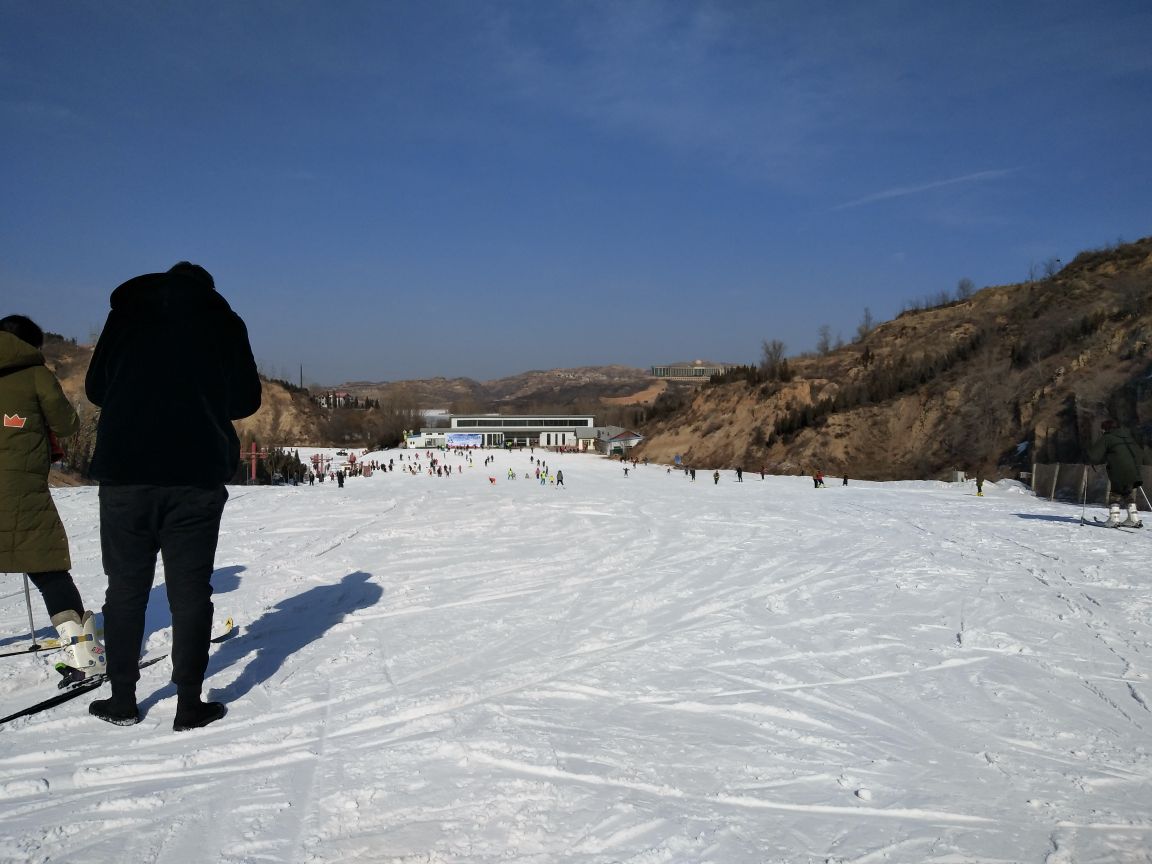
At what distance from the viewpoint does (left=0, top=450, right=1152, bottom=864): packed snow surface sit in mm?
2467

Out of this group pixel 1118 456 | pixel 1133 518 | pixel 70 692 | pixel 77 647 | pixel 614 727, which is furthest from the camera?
pixel 1133 518

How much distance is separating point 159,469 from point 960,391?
151 feet

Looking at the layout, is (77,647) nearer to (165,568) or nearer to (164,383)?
(165,568)

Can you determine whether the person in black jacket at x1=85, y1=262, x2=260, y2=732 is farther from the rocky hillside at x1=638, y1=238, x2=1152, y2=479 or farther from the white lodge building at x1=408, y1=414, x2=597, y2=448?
the white lodge building at x1=408, y1=414, x2=597, y2=448

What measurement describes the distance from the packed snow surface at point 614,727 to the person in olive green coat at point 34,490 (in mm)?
315

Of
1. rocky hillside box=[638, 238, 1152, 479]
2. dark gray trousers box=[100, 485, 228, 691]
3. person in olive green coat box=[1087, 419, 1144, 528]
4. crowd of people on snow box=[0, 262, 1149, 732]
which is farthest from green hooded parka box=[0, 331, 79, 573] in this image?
rocky hillside box=[638, 238, 1152, 479]

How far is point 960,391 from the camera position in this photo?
4288 cm

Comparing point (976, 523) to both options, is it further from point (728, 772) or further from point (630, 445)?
point (630, 445)

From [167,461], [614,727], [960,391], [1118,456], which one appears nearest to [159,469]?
[167,461]

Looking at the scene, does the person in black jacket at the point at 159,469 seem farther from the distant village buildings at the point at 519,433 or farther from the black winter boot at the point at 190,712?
the distant village buildings at the point at 519,433

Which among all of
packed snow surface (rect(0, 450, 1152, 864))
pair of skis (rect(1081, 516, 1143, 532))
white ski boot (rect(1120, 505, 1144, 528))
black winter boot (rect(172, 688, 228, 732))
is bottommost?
packed snow surface (rect(0, 450, 1152, 864))

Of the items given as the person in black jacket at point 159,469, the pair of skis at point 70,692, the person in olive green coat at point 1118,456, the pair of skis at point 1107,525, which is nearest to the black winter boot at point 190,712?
the person in black jacket at point 159,469

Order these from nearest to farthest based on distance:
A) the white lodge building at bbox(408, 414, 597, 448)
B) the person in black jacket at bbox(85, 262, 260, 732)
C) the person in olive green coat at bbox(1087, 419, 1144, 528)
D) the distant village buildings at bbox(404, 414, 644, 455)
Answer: the person in black jacket at bbox(85, 262, 260, 732)
the person in olive green coat at bbox(1087, 419, 1144, 528)
the distant village buildings at bbox(404, 414, 644, 455)
the white lodge building at bbox(408, 414, 597, 448)

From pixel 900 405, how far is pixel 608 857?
4765 centimetres
